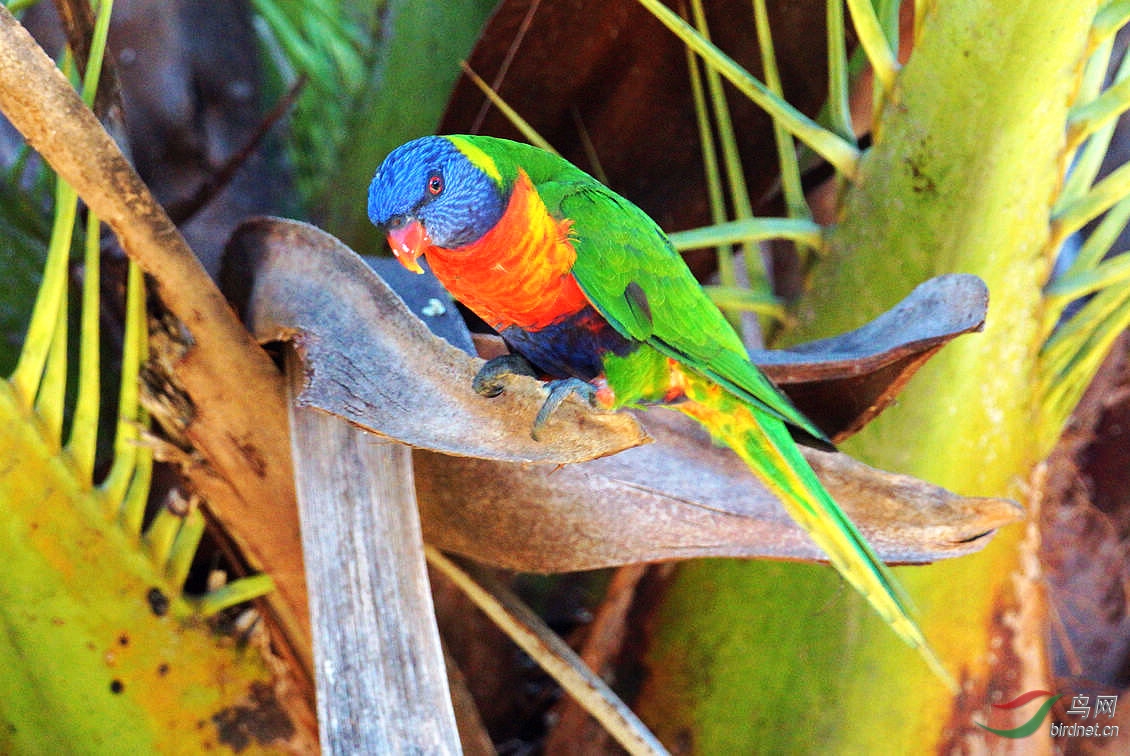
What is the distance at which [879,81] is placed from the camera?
113 centimetres

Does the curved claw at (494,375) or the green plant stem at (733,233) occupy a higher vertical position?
the green plant stem at (733,233)

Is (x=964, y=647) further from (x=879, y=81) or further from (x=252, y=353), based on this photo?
(x=252, y=353)

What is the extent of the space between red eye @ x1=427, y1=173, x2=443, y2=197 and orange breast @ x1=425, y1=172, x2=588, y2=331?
64 mm

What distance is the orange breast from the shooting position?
88 cm

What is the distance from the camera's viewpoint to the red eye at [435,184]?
0.83m

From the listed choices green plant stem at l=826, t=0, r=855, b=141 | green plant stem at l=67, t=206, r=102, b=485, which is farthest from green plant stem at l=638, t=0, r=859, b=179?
green plant stem at l=67, t=206, r=102, b=485

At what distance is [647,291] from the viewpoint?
956 mm

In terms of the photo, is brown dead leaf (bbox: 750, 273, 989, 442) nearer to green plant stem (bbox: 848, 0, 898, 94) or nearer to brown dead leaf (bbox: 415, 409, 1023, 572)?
brown dead leaf (bbox: 415, 409, 1023, 572)

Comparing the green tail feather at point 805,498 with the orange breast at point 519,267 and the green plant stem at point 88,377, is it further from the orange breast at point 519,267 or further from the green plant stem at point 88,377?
the green plant stem at point 88,377

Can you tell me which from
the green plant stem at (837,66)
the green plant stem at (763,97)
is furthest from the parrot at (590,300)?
the green plant stem at (837,66)

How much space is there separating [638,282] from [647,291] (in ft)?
0.05

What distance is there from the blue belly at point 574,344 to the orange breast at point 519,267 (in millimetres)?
20

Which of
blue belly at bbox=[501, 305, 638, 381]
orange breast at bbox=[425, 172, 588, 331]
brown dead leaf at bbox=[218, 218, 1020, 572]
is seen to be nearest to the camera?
brown dead leaf at bbox=[218, 218, 1020, 572]

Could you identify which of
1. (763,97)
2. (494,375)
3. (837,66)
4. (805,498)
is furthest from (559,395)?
(837,66)
